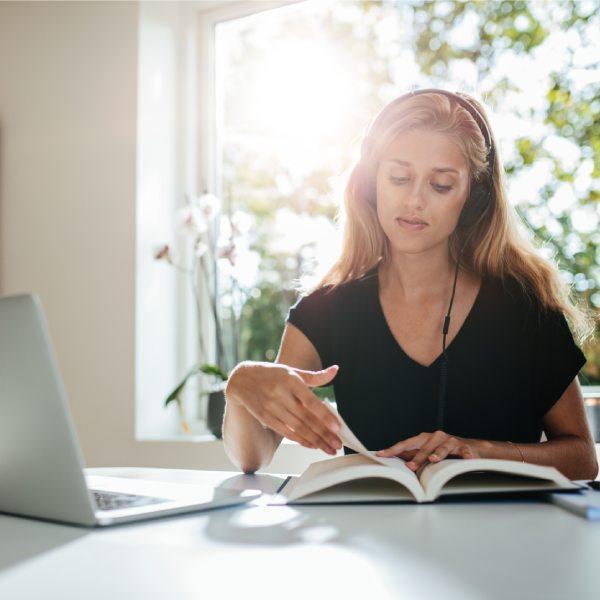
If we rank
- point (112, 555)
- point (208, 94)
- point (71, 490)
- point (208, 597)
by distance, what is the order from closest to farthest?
point (208, 597)
point (112, 555)
point (71, 490)
point (208, 94)

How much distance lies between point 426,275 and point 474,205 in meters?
0.18

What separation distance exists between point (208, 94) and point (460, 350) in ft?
5.66

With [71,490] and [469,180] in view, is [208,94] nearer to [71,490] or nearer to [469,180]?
[469,180]

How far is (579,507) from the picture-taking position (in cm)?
83

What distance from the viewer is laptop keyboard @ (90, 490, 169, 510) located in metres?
0.87

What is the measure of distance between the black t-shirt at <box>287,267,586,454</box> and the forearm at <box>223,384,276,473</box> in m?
0.37

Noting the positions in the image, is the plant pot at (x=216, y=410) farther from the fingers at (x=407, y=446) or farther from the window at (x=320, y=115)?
the fingers at (x=407, y=446)

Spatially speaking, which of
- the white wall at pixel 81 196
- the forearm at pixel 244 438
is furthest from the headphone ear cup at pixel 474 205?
the white wall at pixel 81 196

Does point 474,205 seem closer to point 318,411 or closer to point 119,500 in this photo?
point 318,411

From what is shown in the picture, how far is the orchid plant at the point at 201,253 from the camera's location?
2486 millimetres

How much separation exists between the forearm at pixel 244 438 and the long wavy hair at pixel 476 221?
1.73ft

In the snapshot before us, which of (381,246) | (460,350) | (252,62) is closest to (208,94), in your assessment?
(252,62)

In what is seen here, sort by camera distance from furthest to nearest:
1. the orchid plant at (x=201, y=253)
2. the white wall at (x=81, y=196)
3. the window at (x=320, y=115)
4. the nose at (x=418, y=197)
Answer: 1. the white wall at (x=81, y=196)
2. the orchid plant at (x=201, y=253)
3. the window at (x=320, y=115)
4. the nose at (x=418, y=197)

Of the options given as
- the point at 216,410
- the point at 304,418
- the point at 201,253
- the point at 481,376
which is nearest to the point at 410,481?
the point at 304,418
